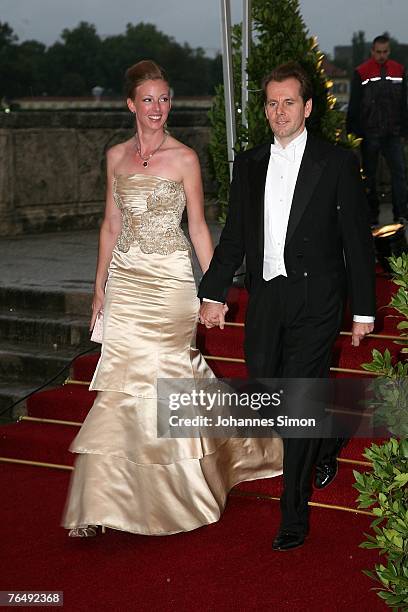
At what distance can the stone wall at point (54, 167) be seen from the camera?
11.1m

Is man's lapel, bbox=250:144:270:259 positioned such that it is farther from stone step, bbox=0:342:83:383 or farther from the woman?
stone step, bbox=0:342:83:383

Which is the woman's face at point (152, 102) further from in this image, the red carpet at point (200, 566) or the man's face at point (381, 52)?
the man's face at point (381, 52)

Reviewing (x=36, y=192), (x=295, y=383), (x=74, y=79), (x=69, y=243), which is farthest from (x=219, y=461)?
(x=74, y=79)

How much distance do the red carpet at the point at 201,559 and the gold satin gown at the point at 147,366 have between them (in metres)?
0.20

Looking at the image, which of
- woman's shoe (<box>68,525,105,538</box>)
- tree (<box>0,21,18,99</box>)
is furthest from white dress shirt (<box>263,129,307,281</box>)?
tree (<box>0,21,18,99</box>)

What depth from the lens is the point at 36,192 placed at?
11.5 m

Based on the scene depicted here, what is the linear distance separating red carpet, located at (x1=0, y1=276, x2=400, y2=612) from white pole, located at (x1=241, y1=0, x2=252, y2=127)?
278 centimetres

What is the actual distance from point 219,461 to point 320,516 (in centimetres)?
57

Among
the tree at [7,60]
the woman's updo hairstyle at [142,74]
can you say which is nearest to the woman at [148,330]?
the woman's updo hairstyle at [142,74]

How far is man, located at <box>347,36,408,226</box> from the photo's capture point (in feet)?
32.9

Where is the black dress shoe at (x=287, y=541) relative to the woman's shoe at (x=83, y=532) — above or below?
above

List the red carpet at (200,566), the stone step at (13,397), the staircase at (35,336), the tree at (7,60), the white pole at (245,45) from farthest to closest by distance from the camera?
the tree at (7,60) → the white pole at (245,45) → the staircase at (35,336) → the stone step at (13,397) → the red carpet at (200,566)

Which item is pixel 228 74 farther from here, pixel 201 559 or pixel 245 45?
pixel 201 559

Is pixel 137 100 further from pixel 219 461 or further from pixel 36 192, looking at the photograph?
pixel 36 192
